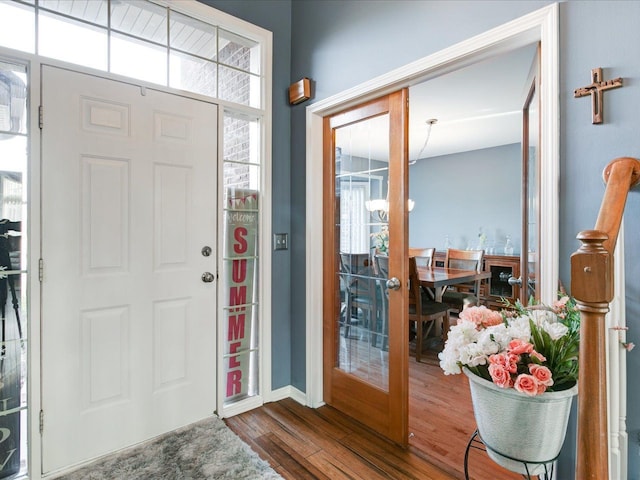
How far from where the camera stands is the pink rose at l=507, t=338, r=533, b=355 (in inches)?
34.9

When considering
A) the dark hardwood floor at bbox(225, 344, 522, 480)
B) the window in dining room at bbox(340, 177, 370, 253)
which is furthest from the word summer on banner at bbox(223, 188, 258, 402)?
the window in dining room at bbox(340, 177, 370, 253)

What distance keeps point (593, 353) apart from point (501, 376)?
0.69ft

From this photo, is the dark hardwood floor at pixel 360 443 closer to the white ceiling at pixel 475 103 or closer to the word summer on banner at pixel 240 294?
the word summer on banner at pixel 240 294

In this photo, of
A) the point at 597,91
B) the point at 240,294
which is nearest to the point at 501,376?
the point at 597,91

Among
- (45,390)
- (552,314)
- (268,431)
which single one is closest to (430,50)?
(552,314)

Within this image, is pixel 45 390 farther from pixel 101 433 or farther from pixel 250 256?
pixel 250 256

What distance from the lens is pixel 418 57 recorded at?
1.79 metres

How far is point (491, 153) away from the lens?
18.9 feet

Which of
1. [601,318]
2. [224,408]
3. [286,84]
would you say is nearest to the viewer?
[601,318]

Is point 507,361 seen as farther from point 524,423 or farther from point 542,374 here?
point 524,423

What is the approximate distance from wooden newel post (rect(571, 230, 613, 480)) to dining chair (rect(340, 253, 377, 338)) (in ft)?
4.71

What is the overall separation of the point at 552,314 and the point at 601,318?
0.92 feet

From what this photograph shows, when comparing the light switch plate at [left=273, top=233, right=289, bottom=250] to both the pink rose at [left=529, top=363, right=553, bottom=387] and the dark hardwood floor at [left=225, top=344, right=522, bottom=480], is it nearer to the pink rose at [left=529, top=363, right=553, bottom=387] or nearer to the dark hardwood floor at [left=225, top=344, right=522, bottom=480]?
the dark hardwood floor at [left=225, top=344, right=522, bottom=480]

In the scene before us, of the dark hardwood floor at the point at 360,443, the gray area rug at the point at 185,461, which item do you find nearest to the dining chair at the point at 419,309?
the dark hardwood floor at the point at 360,443
